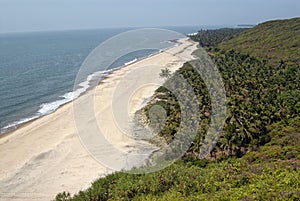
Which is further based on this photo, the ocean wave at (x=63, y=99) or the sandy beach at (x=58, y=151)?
the ocean wave at (x=63, y=99)

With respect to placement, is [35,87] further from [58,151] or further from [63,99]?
[58,151]

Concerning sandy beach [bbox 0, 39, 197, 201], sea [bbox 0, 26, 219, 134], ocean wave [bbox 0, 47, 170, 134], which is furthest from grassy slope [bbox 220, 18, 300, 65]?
sandy beach [bbox 0, 39, 197, 201]

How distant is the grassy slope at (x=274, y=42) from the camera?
73.0 metres

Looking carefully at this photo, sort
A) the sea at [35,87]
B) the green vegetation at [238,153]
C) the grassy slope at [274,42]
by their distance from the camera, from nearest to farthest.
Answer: the green vegetation at [238,153]
the sea at [35,87]
the grassy slope at [274,42]

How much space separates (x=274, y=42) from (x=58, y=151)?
233 ft

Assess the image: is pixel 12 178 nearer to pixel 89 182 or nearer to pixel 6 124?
pixel 89 182

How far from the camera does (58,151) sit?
105ft

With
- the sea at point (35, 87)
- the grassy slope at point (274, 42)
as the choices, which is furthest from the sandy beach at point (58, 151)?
the grassy slope at point (274, 42)

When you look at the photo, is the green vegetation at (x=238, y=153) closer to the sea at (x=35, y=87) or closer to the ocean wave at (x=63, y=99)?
the ocean wave at (x=63, y=99)

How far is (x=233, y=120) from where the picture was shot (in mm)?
32500

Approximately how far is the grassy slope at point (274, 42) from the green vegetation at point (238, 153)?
17.5 m

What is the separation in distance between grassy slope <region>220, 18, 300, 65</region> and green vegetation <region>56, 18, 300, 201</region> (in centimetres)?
1747

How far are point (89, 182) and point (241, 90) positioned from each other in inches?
991

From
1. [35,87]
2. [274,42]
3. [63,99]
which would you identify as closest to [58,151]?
[63,99]
